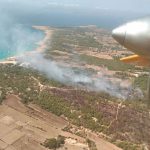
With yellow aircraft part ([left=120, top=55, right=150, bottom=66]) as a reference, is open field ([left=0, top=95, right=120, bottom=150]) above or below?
below

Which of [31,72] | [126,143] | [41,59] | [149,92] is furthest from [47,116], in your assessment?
[41,59]

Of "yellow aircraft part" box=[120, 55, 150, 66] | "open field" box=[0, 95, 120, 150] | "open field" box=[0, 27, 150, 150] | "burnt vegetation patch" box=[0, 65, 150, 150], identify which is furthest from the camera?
"burnt vegetation patch" box=[0, 65, 150, 150]

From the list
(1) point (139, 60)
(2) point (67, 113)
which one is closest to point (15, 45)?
(2) point (67, 113)

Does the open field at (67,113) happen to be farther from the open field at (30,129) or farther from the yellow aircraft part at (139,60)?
the yellow aircraft part at (139,60)

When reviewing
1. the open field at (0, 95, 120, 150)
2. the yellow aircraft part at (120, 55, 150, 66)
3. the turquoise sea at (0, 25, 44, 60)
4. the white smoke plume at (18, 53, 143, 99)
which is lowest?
the open field at (0, 95, 120, 150)

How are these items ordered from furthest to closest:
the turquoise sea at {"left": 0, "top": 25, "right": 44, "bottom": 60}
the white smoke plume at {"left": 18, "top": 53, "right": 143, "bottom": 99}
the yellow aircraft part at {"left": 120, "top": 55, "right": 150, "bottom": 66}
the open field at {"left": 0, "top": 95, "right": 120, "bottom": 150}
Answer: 1. the turquoise sea at {"left": 0, "top": 25, "right": 44, "bottom": 60}
2. the white smoke plume at {"left": 18, "top": 53, "right": 143, "bottom": 99}
3. the open field at {"left": 0, "top": 95, "right": 120, "bottom": 150}
4. the yellow aircraft part at {"left": 120, "top": 55, "right": 150, "bottom": 66}

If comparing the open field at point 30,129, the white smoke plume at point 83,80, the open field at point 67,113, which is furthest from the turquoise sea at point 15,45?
the open field at point 30,129

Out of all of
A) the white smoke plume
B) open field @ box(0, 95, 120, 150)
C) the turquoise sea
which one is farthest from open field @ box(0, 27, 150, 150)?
the turquoise sea

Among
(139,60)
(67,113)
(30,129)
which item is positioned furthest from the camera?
(67,113)

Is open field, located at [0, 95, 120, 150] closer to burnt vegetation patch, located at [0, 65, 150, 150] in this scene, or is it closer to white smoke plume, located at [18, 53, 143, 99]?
burnt vegetation patch, located at [0, 65, 150, 150]

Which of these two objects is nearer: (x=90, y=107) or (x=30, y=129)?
(x=30, y=129)

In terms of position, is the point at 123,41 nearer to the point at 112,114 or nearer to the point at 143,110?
the point at 112,114

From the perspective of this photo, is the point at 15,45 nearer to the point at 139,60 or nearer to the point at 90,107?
the point at 90,107
